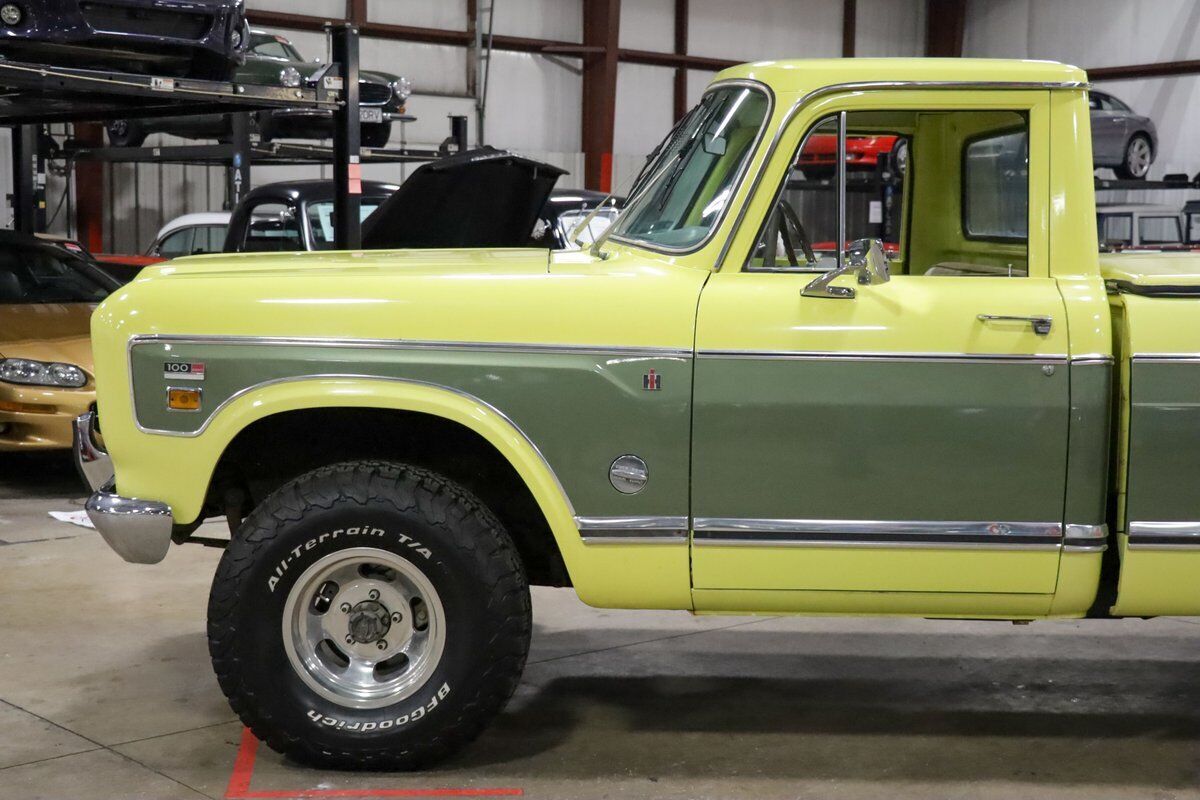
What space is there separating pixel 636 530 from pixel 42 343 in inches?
221

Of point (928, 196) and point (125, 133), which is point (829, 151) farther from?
point (125, 133)

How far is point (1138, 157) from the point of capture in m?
19.5

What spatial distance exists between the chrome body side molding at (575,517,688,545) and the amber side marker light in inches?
43.3

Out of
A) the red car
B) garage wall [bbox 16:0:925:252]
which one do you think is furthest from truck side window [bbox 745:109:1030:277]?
garage wall [bbox 16:0:925:252]

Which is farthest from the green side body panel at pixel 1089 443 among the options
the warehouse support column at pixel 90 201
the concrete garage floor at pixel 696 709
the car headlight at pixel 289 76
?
the warehouse support column at pixel 90 201

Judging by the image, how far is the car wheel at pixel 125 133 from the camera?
15047 mm

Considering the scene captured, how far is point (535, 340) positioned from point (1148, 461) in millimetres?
1682

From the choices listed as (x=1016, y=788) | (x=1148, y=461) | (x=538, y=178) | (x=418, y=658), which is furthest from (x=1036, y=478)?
(x=538, y=178)

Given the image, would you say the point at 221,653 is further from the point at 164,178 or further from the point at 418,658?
the point at 164,178

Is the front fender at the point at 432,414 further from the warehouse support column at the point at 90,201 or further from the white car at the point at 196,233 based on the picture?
the warehouse support column at the point at 90,201

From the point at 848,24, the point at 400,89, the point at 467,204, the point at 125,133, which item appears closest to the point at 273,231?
the point at 467,204

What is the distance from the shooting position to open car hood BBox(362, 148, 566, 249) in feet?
25.8

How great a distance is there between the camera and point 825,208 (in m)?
4.41

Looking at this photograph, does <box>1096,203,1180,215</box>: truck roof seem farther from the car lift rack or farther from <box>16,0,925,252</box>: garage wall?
the car lift rack
